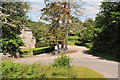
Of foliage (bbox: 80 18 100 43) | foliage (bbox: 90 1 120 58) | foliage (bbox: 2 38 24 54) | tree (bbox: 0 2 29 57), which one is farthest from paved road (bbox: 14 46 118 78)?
foliage (bbox: 80 18 100 43)

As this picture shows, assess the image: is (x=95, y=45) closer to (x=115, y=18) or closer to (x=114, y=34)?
(x=114, y=34)

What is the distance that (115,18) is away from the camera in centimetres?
866

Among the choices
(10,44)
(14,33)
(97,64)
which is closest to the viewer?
(97,64)

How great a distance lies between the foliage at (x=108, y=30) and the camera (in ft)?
29.7

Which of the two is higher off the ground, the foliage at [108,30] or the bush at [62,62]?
the foliage at [108,30]

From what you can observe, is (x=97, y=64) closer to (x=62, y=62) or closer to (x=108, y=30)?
(x=62, y=62)

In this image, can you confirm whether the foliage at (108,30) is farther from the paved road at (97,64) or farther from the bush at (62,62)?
the bush at (62,62)

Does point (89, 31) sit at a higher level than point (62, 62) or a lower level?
higher

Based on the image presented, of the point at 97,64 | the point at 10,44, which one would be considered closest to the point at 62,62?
the point at 97,64

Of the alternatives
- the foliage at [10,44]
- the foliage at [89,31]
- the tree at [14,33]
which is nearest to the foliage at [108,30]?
the foliage at [89,31]

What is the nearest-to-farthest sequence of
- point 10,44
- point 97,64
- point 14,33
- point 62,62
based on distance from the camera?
point 62,62
point 97,64
point 14,33
point 10,44

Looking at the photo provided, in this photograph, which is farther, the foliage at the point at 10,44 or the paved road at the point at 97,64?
the foliage at the point at 10,44

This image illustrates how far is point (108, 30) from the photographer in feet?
36.9

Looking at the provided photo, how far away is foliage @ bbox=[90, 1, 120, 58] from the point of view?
9.05 meters
